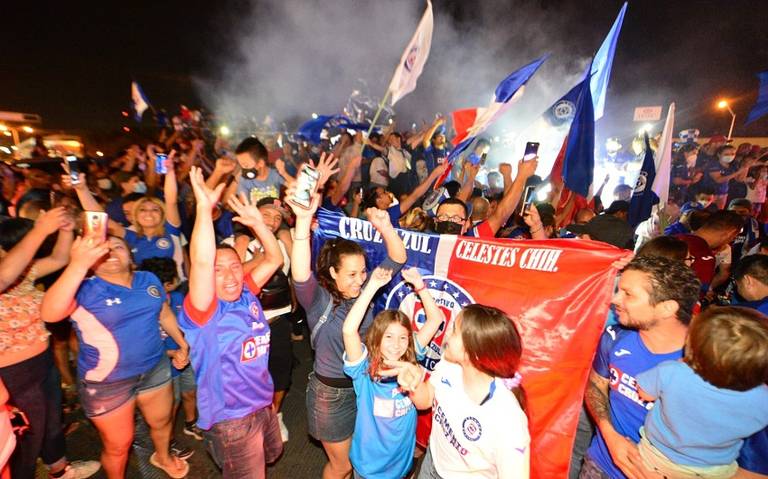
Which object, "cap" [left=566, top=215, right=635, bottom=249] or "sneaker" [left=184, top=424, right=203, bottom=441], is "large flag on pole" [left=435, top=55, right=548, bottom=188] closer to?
"cap" [left=566, top=215, right=635, bottom=249]

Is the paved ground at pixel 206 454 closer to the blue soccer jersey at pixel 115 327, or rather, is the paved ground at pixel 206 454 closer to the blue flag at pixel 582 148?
the blue soccer jersey at pixel 115 327

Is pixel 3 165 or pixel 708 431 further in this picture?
pixel 3 165

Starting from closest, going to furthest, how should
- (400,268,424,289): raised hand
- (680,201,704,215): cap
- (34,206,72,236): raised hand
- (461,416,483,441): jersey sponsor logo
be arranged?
(461,416,483,441): jersey sponsor logo → (34,206,72,236): raised hand → (400,268,424,289): raised hand → (680,201,704,215): cap

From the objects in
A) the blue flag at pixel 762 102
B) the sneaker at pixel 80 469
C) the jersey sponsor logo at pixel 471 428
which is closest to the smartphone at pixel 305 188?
the jersey sponsor logo at pixel 471 428

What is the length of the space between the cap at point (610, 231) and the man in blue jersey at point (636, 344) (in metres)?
2.54

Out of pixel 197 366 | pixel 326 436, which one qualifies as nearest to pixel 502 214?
pixel 326 436

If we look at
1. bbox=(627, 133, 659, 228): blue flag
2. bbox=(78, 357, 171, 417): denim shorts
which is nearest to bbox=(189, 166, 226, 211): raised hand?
bbox=(78, 357, 171, 417): denim shorts

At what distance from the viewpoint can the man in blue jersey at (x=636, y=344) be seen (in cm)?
211

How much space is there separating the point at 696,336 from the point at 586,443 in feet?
6.09

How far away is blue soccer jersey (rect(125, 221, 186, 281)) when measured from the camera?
14.6 ft

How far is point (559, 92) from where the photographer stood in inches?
1299

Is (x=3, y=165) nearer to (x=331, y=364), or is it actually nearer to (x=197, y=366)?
(x=197, y=366)

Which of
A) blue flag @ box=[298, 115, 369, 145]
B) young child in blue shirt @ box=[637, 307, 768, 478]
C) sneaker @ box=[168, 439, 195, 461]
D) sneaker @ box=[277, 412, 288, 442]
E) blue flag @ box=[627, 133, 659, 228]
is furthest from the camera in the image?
blue flag @ box=[298, 115, 369, 145]

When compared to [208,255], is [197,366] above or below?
below
